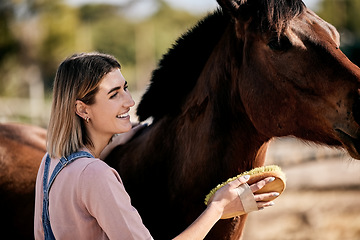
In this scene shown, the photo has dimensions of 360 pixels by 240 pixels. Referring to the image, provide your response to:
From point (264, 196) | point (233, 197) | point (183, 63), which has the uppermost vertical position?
point (183, 63)

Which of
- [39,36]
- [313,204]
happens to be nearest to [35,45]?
[39,36]

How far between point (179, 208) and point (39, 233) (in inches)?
28.4

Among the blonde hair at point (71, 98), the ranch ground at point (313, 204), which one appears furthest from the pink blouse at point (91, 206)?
the ranch ground at point (313, 204)

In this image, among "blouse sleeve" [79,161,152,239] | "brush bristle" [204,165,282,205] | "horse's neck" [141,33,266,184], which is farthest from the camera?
"horse's neck" [141,33,266,184]

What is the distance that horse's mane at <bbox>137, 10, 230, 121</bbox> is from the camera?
Result: 247 cm

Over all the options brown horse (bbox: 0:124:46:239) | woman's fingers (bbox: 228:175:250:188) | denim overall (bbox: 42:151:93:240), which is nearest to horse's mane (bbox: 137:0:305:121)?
woman's fingers (bbox: 228:175:250:188)

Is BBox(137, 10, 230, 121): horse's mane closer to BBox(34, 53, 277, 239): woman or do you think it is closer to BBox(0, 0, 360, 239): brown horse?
BBox(0, 0, 360, 239): brown horse

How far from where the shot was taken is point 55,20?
95.8 feet

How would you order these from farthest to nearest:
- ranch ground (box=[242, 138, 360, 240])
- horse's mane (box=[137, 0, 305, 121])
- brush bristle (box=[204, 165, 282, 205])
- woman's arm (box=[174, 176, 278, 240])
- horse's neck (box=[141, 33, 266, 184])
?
ranch ground (box=[242, 138, 360, 240]) → horse's mane (box=[137, 0, 305, 121]) → horse's neck (box=[141, 33, 266, 184]) → brush bristle (box=[204, 165, 282, 205]) → woman's arm (box=[174, 176, 278, 240])

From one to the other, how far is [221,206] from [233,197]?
69 mm

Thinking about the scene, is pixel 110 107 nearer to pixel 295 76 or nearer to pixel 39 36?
pixel 295 76

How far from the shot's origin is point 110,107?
1.93 meters

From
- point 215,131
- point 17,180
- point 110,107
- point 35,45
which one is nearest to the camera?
point 110,107

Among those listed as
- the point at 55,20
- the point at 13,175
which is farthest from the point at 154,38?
the point at 13,175
